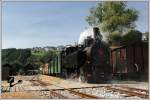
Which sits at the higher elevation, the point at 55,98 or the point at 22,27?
the point at 22,27

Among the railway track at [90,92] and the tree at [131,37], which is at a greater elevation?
the tree at [131,37]

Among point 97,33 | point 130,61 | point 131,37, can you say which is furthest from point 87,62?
point 131,37

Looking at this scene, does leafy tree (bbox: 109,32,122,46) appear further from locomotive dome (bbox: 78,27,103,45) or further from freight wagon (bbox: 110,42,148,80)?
locomotive dome (bbox: 78,27,103,45)

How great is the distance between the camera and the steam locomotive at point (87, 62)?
8.69m

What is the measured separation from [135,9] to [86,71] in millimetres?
1327

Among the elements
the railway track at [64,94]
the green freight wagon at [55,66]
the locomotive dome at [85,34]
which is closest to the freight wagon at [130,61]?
the locomotive dome at [85,34]

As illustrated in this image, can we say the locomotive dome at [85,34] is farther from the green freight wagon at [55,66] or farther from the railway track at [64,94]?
the railway track at [64,94]

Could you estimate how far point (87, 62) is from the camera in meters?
8.78

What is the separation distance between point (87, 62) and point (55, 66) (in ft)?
1.79

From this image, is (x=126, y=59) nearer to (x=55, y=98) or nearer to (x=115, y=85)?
(x=115, y=85)

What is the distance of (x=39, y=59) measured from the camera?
27.9ft

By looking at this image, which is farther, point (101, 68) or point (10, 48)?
point (101, 68)

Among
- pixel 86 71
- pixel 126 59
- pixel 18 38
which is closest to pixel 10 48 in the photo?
pixel 18 38

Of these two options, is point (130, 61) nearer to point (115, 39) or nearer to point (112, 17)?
point (115, 39)
